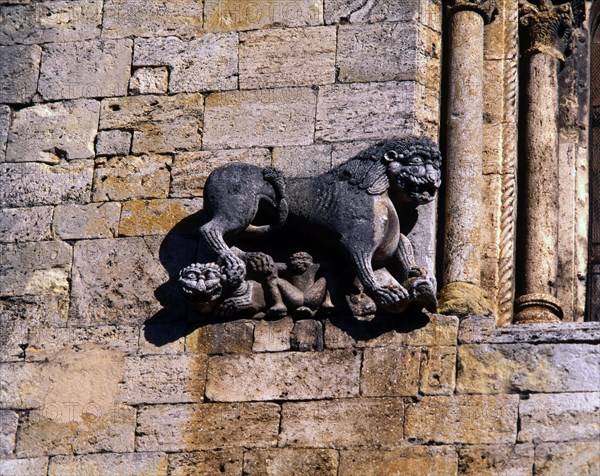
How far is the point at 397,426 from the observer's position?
32.6 ft

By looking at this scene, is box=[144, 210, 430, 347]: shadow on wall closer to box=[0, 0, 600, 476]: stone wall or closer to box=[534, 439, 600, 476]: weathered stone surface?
box=[0, 0, 600, 476]: stone wall

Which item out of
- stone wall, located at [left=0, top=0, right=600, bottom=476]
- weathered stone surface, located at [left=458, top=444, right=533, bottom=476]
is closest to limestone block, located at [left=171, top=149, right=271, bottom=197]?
stone wall, located at [left=0, top=0, right=600, bottom=476]

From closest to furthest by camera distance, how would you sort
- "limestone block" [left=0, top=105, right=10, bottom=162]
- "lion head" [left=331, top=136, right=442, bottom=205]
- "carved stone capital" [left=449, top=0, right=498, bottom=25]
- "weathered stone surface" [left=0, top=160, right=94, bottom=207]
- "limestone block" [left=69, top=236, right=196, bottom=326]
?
"lion head" [left=331, top=136, right=442, bottom=205], "limestone block" [left=69, top=236, right=196, bottom=326], "weathered stone surface" [left=0, top=160, right=94, bottom=207], "carved stone capital" [left=449, top=0, right=498, bottom=25], "limestone block" [left=0, top=105, right=10, bottom=162]

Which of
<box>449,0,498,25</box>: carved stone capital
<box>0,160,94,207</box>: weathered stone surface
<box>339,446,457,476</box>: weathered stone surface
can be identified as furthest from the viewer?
<box>449,0,498,25</box>: carved stone capital

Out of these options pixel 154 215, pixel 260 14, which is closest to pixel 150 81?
pixel 260 14

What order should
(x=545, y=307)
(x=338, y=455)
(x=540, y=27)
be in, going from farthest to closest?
Result: 1. (x=540, y=27)
2. (x=545, y=307)
3. (x=338, y=455)

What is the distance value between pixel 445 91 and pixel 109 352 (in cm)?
219

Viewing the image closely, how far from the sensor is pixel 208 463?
10.0 metres

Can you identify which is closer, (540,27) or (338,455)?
(338,455)

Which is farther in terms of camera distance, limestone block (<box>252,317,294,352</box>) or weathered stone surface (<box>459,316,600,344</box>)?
limestone block (<box>252,317,294,352</box>)

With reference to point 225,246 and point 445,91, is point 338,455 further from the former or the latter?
point 445,91

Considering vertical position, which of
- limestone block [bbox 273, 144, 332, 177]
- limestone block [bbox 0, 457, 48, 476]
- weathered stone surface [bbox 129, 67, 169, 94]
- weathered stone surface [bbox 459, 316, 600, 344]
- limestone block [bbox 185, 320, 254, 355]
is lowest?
limestone block [bbox 0, 457, 48, 476]

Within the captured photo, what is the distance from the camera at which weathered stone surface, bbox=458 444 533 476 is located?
31.9ft

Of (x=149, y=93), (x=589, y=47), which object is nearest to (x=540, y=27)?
(x=589, y=47)
